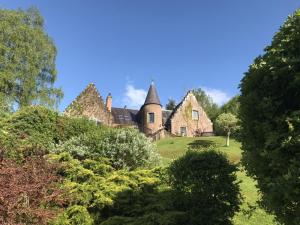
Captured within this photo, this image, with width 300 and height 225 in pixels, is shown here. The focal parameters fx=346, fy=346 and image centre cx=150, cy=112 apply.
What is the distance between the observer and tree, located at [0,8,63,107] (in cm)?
3041

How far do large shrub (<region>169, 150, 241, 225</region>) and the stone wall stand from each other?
36066 mm

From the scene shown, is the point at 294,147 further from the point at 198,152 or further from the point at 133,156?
the point at 133,156

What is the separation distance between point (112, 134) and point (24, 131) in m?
4.37

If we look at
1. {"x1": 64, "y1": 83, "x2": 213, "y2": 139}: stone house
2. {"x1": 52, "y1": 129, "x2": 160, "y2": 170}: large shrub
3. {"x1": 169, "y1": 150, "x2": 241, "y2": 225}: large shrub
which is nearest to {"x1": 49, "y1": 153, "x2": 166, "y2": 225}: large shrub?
{"x1": 169, "y1": 150, "x2": 241, "y2": 225}: large shrub

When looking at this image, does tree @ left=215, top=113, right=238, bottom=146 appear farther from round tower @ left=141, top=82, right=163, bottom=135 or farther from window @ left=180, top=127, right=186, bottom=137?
round tower @ left=141, top=82, right=163, bottom=135

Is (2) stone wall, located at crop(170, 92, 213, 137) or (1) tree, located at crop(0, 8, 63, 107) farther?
(2) stone wall, located at crop(170, 92, 213, 137)

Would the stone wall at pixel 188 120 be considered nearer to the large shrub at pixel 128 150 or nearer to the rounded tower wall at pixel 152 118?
the rounded tower wall at pixel 152 118

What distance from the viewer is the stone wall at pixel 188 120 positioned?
Result: 4719 centimetres

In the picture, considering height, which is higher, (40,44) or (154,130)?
(40,44)

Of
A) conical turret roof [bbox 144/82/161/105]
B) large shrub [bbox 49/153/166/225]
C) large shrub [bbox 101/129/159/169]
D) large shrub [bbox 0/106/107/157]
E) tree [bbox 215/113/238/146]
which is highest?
conical turret roof [bbox 144/82/161/105]

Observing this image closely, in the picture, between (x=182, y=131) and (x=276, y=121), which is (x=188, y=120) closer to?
(x=182, y=131)

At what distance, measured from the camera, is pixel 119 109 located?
47250mm

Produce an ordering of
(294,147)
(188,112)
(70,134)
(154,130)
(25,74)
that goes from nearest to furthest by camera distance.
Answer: (294,147)
(70,134)
(25,74)
(154,130)
(188,112)

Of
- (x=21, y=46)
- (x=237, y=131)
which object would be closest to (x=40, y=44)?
(x=21, y=46)
